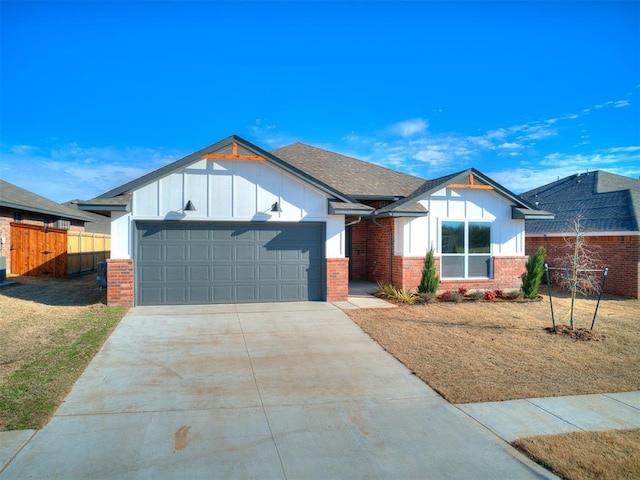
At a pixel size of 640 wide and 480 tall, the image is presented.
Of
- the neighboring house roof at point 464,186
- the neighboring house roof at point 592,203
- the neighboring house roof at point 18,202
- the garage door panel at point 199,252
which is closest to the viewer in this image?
the garage door panel at point 199,252

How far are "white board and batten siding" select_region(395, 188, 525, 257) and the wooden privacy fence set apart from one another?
1398 centimetres

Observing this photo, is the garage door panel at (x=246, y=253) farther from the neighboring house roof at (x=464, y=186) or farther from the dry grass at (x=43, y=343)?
the neighboring house roof at (x=464, y=186)

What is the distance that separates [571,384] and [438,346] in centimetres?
238

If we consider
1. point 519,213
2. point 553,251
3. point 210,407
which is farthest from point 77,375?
point 553,251

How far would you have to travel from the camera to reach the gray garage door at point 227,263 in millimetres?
11672

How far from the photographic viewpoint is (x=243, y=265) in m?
12.2

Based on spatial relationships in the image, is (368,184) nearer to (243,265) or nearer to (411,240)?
(411,240)

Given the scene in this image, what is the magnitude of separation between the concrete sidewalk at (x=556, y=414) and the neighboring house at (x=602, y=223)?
324 inches

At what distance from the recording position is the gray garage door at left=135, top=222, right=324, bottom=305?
11.7 meters

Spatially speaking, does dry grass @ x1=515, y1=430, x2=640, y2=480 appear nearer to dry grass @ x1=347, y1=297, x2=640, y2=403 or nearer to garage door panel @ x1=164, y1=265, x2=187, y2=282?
dry grass @ x1=347, y1=297, x2=640, y2=403

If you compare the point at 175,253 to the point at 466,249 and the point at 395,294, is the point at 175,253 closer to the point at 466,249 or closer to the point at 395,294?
the point at 395,294

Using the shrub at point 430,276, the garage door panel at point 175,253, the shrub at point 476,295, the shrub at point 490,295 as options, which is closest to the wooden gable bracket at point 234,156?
the garage door panel at point 175,253

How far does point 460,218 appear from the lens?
1459cm

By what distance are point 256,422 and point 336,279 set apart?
25.7ft
